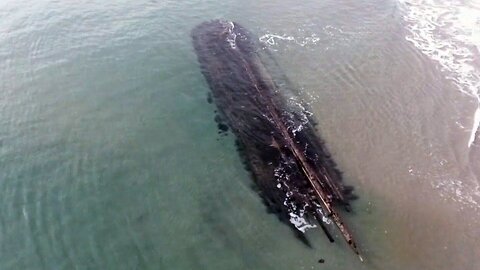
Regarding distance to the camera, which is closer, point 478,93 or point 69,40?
point 478,93

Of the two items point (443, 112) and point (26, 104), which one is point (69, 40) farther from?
point (443, 112)

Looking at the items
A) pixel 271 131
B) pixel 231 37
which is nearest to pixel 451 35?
pixel 231 37

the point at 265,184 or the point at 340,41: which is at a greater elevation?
the point at 340,41

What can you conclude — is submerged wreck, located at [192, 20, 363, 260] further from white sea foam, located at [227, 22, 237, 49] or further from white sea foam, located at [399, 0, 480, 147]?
white sea foam, located at [399, 0, 480, 147]

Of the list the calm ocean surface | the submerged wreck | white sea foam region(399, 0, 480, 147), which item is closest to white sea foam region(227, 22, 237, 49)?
the submerged wreck

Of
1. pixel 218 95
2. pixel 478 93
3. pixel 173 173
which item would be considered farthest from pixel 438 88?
pixel 173 173

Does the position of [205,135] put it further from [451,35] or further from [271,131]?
[451,35]

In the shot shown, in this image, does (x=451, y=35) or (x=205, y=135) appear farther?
(x=451, y=35)
